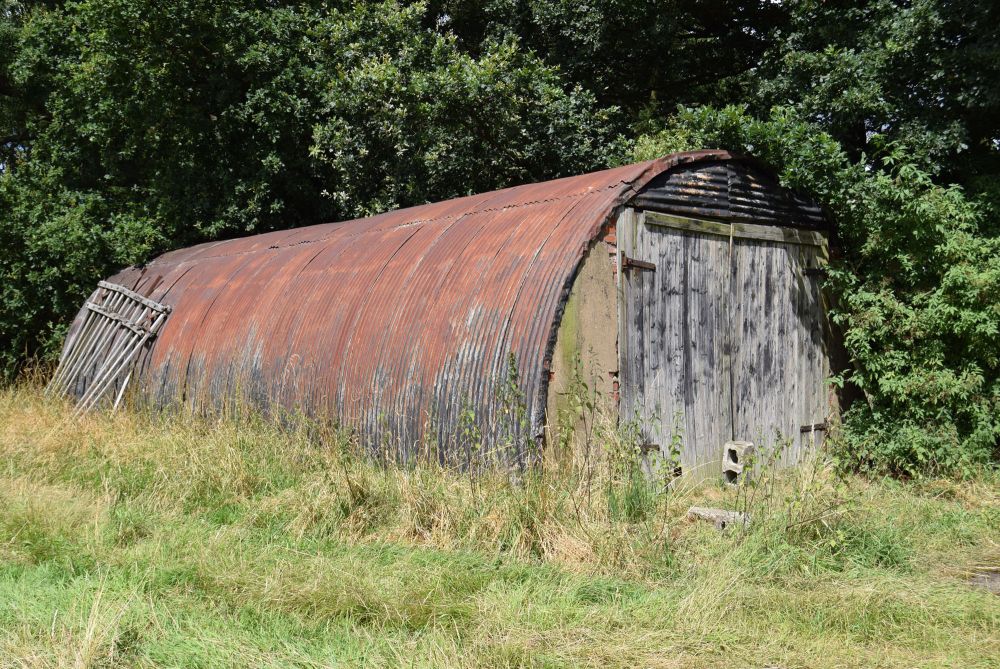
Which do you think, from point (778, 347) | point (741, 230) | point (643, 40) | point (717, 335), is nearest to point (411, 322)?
point (717, 335)

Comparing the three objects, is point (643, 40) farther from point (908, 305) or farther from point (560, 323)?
point (560, 323)

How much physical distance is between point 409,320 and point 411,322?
0.06 meters

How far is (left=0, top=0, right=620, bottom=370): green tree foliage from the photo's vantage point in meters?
15.6

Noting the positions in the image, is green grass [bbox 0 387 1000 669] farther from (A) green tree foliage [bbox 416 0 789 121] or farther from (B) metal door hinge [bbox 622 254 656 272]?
(A) green tree foliage [bbox 416 0 789 121]

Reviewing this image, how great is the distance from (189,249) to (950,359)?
12.1m

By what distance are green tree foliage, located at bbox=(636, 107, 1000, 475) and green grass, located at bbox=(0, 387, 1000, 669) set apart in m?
1.01

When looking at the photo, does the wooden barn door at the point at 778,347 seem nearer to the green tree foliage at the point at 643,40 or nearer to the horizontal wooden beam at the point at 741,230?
the horizontal wooden beam at the point at 741,230

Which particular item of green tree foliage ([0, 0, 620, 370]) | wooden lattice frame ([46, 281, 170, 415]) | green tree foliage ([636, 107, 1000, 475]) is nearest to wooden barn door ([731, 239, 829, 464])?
green tree foliage ([636, 107, 1000, 475])

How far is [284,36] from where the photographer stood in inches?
672

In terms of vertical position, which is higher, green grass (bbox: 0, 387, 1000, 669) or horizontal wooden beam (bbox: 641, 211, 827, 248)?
horizontal wooden beam (bbox: 641, 211, 827, 248)

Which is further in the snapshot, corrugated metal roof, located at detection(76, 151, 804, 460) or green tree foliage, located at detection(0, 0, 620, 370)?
green tree foliage, located at detection(0, 0, 620, 370)

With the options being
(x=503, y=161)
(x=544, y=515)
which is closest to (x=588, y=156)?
(x=503, y=161)

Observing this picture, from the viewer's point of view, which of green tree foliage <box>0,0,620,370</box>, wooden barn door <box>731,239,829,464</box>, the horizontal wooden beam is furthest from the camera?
green tree foliage <box>0,0,620,370</box>

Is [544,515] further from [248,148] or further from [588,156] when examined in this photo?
[248,148]
